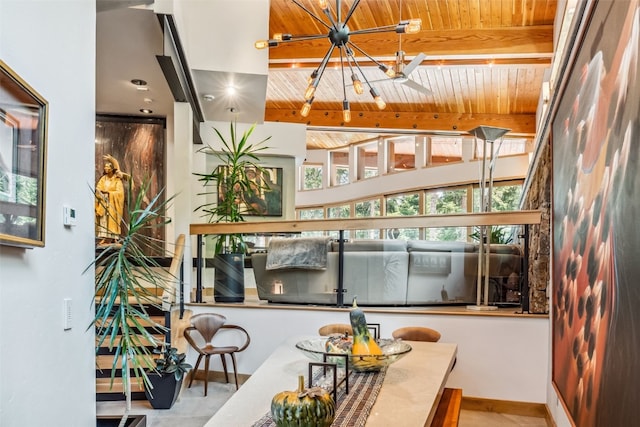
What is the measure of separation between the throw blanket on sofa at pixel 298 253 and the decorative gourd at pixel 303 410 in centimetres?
304

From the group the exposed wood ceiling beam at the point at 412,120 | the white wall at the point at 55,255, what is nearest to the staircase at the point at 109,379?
the white wall at the point at 55,255

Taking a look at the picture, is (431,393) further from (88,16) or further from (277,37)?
(277,37)

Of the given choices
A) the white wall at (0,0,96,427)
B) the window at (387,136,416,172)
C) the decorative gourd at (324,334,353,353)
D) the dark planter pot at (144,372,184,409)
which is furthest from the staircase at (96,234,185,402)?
the window at (387,136,416,172)

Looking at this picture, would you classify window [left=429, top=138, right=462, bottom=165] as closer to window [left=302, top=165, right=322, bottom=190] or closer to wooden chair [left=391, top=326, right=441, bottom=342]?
window [left=302, top=165, right=322, bottom=190]

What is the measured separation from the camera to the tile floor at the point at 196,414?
3439 millimetres

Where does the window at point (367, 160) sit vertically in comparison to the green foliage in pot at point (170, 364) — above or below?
above

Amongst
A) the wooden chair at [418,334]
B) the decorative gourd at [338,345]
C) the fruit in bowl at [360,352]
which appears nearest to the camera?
the fruit in bowl at [360,352]

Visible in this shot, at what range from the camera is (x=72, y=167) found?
85.6 inches

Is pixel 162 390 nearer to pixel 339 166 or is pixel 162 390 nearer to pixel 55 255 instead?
pixel 55 255

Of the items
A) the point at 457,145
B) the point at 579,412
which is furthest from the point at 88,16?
the point at 457,145

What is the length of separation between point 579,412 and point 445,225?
2207mm

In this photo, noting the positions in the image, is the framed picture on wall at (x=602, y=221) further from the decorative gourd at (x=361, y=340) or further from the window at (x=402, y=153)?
the window at (x=402, y=153)

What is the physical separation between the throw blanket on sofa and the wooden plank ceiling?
2516 millimetres

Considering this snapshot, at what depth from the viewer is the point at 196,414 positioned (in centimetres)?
365
